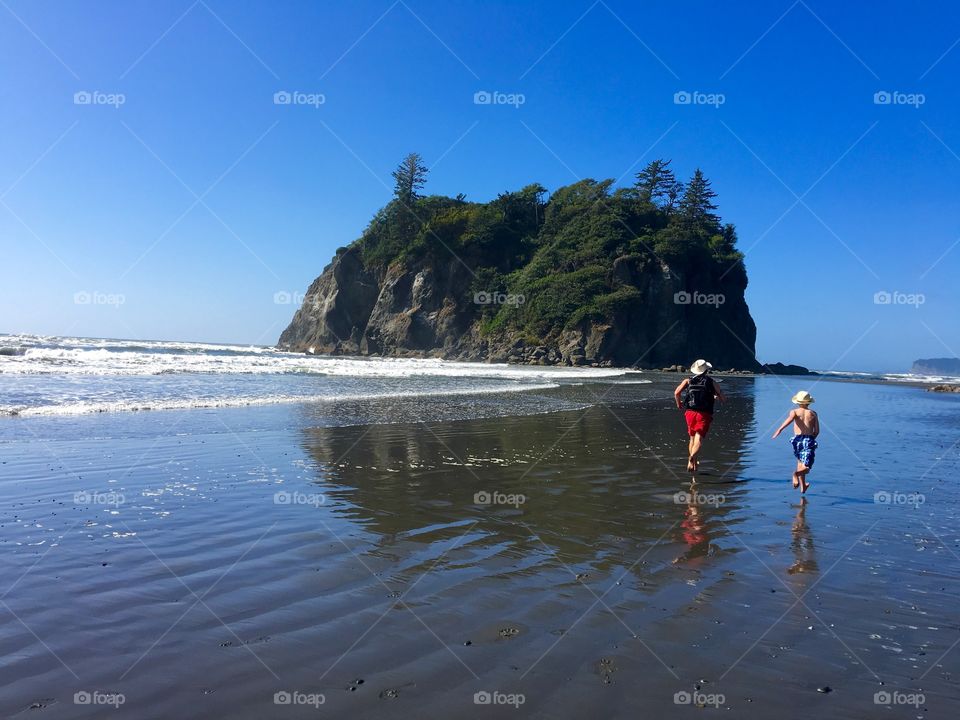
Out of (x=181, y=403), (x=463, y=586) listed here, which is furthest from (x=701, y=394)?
(x=181, y=403)

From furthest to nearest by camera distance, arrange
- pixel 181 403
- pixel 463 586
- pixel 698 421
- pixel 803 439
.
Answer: pixel 181 403
pixel 698 421
pixel 803 439
pixel 463 586

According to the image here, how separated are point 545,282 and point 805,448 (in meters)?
63.1

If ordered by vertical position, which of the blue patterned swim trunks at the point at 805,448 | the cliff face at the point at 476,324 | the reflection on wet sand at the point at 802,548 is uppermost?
the cliff face at the point at 476,324

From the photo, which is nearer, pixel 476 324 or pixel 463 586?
pixel 463 586

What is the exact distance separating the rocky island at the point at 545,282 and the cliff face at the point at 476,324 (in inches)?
6.1

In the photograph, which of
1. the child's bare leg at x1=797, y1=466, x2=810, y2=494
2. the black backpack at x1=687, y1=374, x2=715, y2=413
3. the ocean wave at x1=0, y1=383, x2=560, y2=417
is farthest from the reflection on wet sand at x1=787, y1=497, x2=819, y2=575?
the ocean wave at x1=0, y1=383, x2=560, y2=417

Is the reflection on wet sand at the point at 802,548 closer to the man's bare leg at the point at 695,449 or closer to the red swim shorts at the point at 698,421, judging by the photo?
the man's bare leg at the point at 695,449

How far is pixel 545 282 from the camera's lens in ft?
231

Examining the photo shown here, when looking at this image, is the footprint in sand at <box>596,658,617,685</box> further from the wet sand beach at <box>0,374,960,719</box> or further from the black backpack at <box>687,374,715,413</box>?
the black backpack at <box>687,374,715,413</box>

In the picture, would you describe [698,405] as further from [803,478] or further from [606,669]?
[606,669]

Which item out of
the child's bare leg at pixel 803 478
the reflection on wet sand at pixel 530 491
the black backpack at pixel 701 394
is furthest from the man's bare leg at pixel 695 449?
the child's bare leg at pixel 803 478

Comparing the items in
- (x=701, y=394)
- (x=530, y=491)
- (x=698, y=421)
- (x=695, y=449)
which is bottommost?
(x=530, y=491)

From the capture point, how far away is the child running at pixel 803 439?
317 inches

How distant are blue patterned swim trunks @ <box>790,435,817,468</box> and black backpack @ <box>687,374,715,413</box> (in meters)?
1.45
